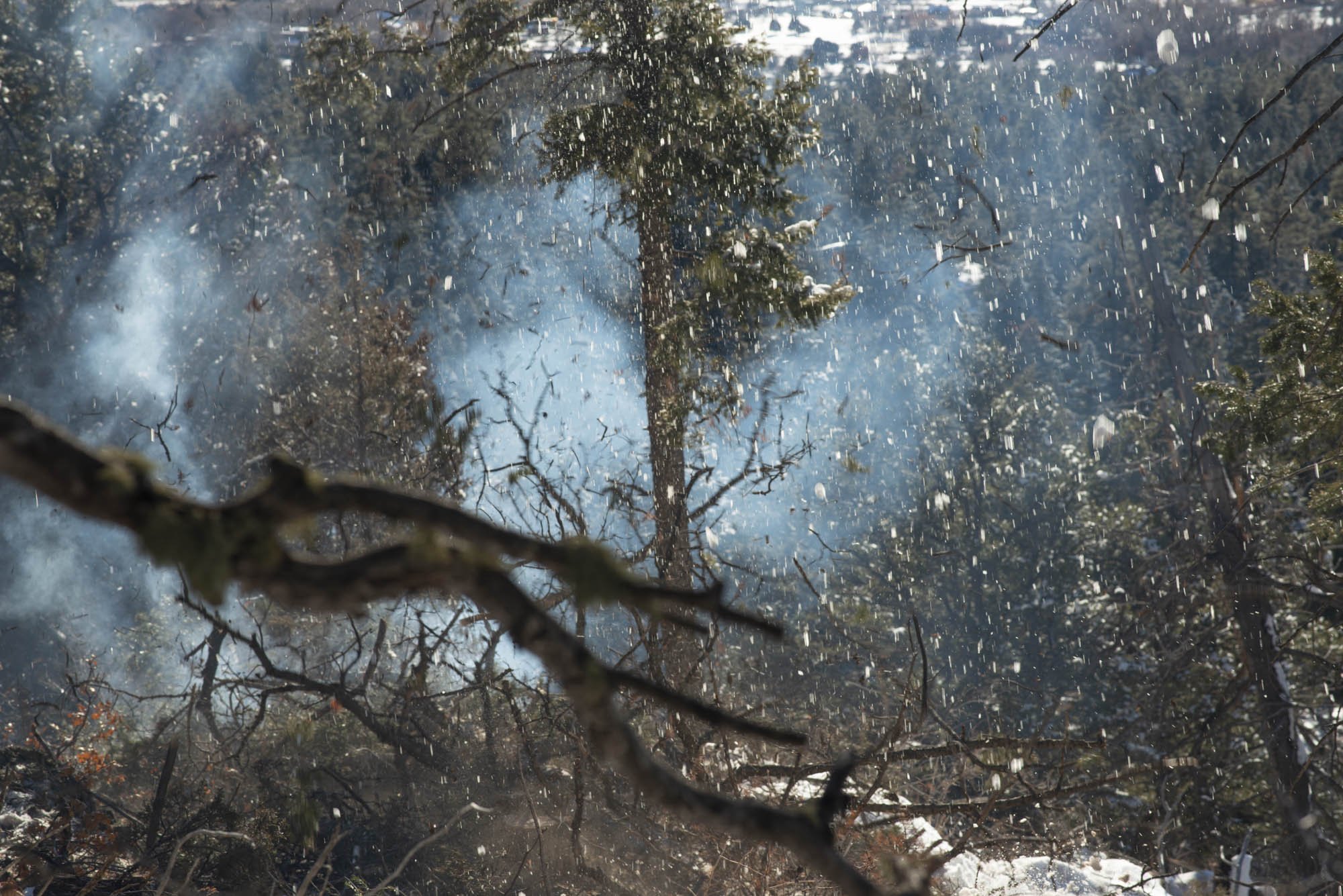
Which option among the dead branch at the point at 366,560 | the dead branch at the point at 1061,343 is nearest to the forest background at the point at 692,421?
the dead branch at the point at 366,560

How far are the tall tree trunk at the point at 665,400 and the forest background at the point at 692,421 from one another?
49 mm

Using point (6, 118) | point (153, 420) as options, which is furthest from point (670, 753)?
point (6, 118)

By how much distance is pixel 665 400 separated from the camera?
22.7ft

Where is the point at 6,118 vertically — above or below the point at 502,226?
below

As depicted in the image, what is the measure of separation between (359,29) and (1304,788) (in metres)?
10.9

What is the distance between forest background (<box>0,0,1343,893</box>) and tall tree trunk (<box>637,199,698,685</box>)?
0.05 meters

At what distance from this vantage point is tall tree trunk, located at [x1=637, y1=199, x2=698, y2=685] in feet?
21.2

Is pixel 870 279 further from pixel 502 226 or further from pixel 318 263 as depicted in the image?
pixel 318 263

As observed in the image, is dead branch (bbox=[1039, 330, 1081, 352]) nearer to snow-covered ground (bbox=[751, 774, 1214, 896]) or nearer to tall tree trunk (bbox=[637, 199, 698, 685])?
tall tree trunk (bbox=[637, 199, 698, 685])

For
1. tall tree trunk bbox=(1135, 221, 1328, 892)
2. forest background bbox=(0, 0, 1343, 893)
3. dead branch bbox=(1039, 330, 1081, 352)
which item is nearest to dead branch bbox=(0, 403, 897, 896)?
forest background bbox=(0, 0, 1343, 893)

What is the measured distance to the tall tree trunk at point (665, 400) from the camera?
21.2ft

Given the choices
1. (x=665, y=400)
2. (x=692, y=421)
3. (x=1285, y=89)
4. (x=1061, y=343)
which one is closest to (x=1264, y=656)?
(x=1061, y=343)

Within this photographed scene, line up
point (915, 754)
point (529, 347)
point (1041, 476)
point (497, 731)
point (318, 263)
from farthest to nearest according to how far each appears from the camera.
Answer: point (529, 347), point (1041, 476), point (318, 263), point (497, 731), point (915, 754)

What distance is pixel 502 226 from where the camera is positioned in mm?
22891
